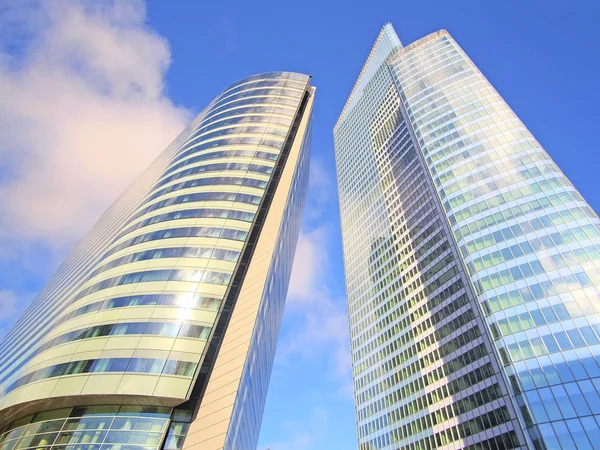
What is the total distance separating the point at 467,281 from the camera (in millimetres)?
61094

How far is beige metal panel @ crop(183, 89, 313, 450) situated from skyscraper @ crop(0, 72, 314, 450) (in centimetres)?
13

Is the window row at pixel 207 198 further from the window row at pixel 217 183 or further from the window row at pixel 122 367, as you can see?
the window row at pixel 122 367

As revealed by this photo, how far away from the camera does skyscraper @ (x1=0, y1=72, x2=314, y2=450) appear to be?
32594mm

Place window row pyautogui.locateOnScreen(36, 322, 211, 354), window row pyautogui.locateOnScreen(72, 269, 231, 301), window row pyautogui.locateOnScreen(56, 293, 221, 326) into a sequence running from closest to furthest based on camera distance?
window row pyautogui.locateOnScreen(36, 322, 211, 354) < window row pyautogui.locateOnScreen(56, 293, 221, 326) < window row pyautogui.locateOnScreen(72, 269, 231, 301)

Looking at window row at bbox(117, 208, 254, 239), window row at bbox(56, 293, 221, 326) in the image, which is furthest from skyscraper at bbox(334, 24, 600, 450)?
window row at bbox(56, 293, 221, 326)

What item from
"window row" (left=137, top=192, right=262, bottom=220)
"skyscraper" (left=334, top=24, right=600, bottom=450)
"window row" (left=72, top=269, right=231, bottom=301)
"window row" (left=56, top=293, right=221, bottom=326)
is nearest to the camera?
"window row" (left=56, top=293, right=221, bottom=326)

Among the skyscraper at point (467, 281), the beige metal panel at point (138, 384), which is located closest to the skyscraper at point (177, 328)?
the beige metal panel at point (138, 384)

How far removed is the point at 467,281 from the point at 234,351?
3893 cm

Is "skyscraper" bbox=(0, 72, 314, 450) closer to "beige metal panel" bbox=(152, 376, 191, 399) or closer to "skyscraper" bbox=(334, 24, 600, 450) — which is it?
"beige metal panel" bbox=(152, 376, 191, 399)

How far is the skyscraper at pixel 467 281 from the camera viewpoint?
44.3 m

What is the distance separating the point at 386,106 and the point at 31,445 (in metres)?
117

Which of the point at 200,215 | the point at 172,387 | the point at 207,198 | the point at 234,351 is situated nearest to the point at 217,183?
the point at 207,198

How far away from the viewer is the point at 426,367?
7031 cm

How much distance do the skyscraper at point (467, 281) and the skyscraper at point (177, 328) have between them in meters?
28.7
